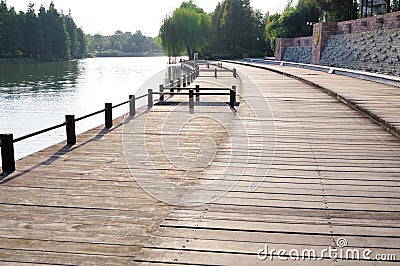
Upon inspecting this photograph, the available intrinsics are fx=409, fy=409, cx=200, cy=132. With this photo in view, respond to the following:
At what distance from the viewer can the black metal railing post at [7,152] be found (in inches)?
229

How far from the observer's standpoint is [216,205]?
3775 mm

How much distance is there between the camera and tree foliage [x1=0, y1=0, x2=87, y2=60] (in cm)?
7606

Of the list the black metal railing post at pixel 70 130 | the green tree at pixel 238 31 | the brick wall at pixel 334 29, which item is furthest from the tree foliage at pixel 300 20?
the black metal railing post at pixel 70 130

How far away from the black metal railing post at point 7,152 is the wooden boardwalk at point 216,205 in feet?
0.61

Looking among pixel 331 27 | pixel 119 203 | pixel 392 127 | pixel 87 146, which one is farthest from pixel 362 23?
pixel 119 203

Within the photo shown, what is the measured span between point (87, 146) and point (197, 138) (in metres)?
2.18

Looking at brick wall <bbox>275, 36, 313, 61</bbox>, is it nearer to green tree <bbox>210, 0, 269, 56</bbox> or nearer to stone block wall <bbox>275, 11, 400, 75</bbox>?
stone block wall <bbox>275, 11, 400, 75</bbox>

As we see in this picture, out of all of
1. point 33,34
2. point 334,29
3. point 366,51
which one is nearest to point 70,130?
point 366,51

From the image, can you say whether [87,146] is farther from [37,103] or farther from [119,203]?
[37,103]

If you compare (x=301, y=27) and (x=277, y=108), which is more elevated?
(x=301, y=27)

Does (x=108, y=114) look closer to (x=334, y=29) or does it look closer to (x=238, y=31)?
(x=334, y=29)

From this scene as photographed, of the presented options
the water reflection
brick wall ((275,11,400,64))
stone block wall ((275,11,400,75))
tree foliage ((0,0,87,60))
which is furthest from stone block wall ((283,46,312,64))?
tree foliage ((0,0,87,60))

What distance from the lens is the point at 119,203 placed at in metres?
4.57

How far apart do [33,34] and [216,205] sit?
88152 millimetres
